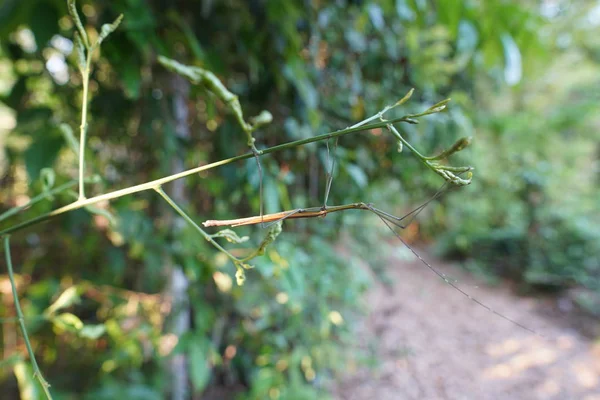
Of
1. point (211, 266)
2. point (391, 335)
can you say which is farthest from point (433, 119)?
point (391, 335)

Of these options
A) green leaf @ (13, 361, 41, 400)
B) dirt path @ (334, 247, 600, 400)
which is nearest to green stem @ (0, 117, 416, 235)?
green leaf @ (13, 361, 41, 400)

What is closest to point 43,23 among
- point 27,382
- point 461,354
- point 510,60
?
point 27,382

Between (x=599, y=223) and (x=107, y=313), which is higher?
(x=107, y=313)

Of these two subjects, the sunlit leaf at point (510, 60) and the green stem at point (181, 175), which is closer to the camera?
the green stem at point (181, 175)

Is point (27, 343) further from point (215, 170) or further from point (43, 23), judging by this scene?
point (215, 170)

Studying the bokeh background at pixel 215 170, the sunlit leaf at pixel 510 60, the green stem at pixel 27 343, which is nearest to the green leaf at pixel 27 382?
the bokeh background at pixel 215 170

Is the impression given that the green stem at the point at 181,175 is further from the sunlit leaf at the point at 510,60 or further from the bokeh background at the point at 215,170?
the sunlit leaf at the point at 510,60

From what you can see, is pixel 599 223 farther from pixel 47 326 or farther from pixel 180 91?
pixel 47 326
